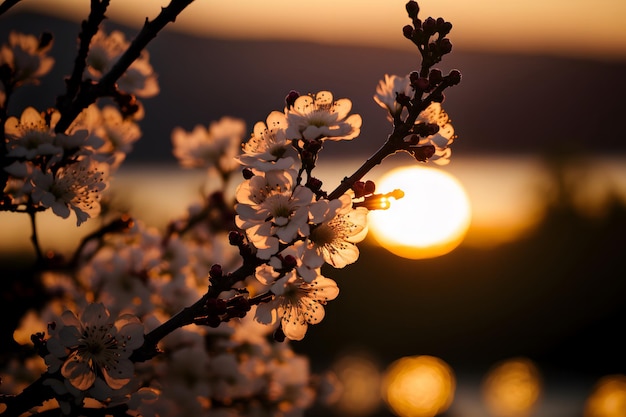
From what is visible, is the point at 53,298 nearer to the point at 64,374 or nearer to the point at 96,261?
the point at 96,261

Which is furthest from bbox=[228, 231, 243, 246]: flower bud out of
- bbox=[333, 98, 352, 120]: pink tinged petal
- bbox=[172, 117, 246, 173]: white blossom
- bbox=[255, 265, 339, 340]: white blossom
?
bbox=[172, 117, 246, 173]: white blossom

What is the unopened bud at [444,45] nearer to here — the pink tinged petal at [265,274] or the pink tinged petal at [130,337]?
the pink tinged petal at [265,274]

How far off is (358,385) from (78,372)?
20.9 feet

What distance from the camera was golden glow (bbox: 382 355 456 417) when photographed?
6236mm

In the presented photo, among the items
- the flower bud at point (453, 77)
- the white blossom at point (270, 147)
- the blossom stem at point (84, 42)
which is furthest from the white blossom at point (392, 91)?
the blossom stem at point (84, 42)

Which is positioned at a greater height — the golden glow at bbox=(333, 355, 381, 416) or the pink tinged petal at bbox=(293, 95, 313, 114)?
the pink tinged petal at bbox=(293, 95, 313, 114)

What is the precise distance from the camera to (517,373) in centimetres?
655

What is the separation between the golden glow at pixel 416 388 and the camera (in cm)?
624

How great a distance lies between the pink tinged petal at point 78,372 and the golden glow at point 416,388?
4.75m

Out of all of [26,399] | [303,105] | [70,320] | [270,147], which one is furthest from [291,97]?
[26,399]

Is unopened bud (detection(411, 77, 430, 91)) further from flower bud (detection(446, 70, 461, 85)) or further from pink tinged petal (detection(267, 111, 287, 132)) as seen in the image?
pink tinged petal (detection(267, 111, 287, 132))

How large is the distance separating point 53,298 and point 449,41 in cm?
163

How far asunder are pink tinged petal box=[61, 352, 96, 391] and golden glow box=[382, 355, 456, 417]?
475 cm

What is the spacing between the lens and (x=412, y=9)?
164 cm
